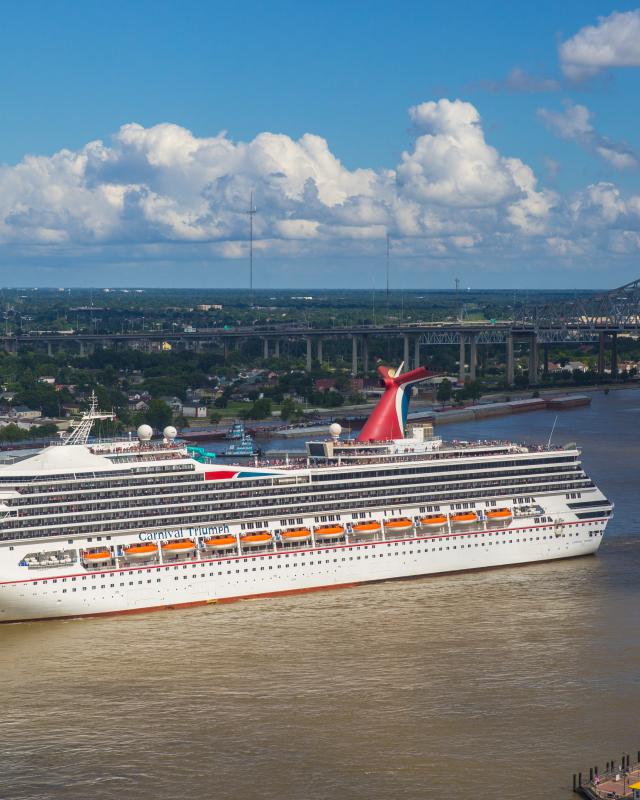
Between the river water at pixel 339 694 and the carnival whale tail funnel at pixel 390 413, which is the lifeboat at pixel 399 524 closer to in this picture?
the river water at pixel 339 694

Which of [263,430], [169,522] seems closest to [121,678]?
[169,522]

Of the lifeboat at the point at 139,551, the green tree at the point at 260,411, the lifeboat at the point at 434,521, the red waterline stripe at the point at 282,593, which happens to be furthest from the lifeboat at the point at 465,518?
the green tree at the point at 260,411

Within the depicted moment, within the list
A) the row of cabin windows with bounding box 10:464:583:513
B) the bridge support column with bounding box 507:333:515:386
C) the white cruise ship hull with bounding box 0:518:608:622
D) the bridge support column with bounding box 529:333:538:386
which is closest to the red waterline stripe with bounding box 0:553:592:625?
the white cruise ship hull with bounding box 0:518:608:622

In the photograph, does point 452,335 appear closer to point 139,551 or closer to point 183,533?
point 183,533

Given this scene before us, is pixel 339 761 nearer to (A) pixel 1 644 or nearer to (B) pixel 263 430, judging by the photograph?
(A) pixel 1 644

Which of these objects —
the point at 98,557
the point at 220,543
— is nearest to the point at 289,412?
the point at 220,543

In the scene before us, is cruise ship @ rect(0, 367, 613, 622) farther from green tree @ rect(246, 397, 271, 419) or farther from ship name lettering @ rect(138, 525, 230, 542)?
green tree @ rect(246, 397, 271, 419)
